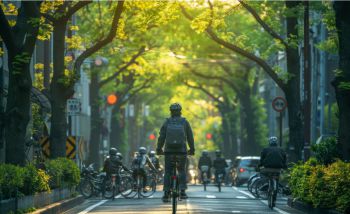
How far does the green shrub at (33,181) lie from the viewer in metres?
21.4

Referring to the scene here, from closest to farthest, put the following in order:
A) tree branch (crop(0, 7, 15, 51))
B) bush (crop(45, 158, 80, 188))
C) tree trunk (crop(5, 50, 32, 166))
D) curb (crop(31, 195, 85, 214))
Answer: curb (crop(31, 195, 85, 214))
tree branch (crop(0, 7, 15, 51))
tree trunk (crop(5, 50, 32, 166))
bush (crop(45, 158, 80, 188))

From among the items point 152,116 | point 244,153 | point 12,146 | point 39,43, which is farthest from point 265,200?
point 152,116

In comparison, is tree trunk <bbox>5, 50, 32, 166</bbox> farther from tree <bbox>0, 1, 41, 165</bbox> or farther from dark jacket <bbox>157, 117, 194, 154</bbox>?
dark jacket <bbox>157, 117, 194, 154</bbox>

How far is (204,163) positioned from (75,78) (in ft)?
57.7

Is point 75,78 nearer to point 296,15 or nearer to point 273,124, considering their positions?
point 296,15

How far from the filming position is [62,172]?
28.5 meters

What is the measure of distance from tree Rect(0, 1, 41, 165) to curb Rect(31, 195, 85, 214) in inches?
50.5

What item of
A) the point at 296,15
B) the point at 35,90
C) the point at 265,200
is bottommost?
the point at 265,200

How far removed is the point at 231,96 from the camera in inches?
3280

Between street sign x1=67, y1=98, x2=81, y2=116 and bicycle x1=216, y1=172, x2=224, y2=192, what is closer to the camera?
street sign x1=67, y1=98, x2=81, y2=116

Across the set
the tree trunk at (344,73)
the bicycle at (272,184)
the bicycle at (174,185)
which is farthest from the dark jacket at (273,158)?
the bicycle at (174,185)

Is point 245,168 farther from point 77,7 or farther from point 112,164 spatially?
point 77,7

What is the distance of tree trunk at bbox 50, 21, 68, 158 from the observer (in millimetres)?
32094

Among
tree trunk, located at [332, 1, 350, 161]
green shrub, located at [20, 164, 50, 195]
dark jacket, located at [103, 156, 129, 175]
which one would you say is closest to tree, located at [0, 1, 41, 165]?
green shrub, located at [20, 164, 50, 195]
